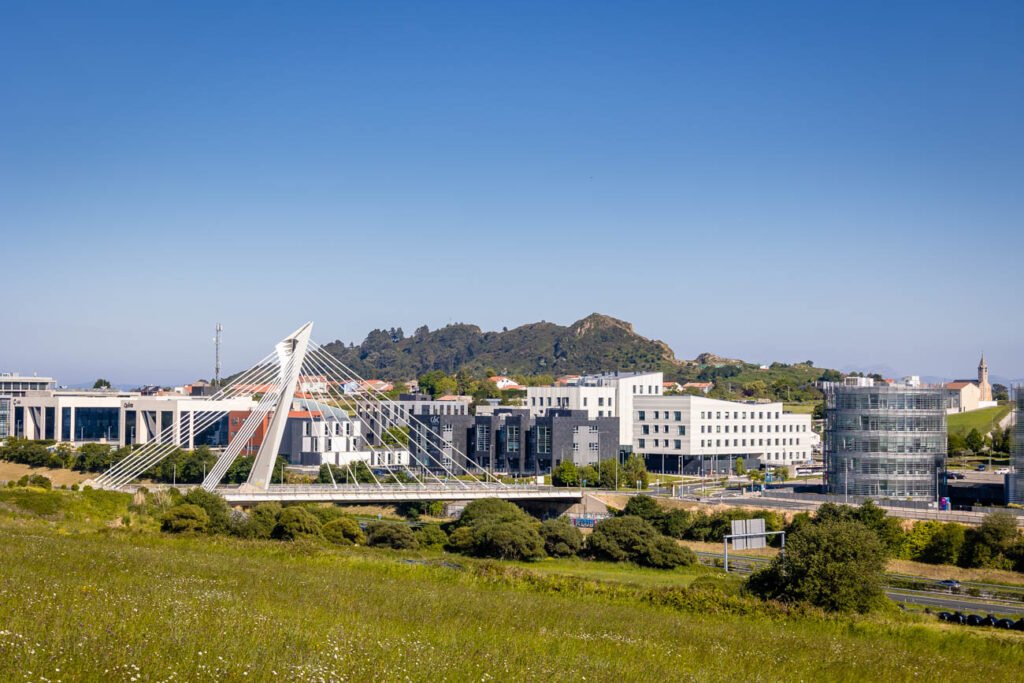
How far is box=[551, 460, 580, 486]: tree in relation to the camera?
58.2 meters

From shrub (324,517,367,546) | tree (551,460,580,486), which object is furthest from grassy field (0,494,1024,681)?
tree (551,460,580,486)

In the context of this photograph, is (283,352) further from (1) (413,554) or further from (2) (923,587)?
(2) (923,587)

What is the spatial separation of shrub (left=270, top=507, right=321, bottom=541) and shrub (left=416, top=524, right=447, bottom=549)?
13.9ft

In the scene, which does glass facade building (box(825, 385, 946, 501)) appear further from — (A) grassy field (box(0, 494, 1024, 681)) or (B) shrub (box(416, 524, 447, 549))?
(A) grassy field (box(0, 494, 1024, 681))

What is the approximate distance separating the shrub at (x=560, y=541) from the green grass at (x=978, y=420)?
54.4m

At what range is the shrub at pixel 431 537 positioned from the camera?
38.8 m

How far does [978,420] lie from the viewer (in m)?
88.9

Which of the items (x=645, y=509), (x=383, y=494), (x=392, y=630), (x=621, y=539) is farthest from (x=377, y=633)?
(x=645, y=509)

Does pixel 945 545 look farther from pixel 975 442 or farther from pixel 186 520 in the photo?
pixel 975 442

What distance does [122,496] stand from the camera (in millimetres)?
37500

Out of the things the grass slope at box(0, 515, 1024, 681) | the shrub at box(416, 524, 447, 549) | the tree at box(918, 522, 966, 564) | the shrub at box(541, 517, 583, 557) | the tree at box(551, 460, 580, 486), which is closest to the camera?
the grass slope at box(0, 515, 1024, 681)

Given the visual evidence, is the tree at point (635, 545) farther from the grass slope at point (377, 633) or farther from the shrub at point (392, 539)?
the grass slope at point (377, 633)

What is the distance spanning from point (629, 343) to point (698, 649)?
186 metres

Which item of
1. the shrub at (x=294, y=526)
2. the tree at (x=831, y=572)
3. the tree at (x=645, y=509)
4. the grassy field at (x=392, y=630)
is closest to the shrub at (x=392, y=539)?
the shrub at (x=294, y=526)
